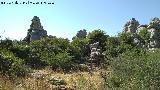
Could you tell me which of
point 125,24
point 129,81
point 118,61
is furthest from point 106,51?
point 125,24

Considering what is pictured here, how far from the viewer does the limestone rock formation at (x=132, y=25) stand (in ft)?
178

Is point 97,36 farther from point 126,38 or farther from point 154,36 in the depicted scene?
point 154,36

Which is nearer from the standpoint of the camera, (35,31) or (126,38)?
(126,38)

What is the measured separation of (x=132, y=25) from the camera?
5450 cm

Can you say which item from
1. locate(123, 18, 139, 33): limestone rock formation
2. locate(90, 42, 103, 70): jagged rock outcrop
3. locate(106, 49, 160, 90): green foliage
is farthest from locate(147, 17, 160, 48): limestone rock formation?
locate(106, 49, 160, 90): green foliage

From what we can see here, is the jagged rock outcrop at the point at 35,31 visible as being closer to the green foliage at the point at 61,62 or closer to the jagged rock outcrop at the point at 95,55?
the jagged rock outcrop at the point at 95,55

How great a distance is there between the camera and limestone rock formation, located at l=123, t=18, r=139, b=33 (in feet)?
178

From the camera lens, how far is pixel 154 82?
12430mm

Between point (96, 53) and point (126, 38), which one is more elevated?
point (126, 38)

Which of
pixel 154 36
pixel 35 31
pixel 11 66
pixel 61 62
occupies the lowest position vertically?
pixel 11 66

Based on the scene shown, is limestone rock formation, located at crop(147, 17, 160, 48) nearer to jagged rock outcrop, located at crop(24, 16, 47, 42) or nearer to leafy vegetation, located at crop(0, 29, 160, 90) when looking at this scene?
leafy vegetation, located at crop(0, 29, 160, 90)

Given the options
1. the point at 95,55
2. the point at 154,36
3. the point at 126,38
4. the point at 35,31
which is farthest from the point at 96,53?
the point at 35,31

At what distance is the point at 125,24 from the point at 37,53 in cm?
2877

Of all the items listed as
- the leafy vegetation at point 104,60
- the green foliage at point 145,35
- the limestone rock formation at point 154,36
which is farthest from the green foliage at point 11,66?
the green foliage at point 145,35
